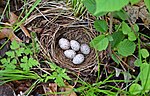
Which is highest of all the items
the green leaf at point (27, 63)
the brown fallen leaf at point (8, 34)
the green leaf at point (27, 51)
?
the brown fallen leaf at point (8, 34)

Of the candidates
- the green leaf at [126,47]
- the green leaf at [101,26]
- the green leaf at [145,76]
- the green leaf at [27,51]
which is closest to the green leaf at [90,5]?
the green leaf at [101,26]

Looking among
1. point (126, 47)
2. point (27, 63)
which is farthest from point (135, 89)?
point (27, 63)

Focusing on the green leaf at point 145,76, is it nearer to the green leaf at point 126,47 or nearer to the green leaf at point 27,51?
the green leaf at point 126,47

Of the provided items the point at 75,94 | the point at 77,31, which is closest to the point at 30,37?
the point at 77,31

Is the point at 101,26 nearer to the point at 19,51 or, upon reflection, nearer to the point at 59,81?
the point at 59,81

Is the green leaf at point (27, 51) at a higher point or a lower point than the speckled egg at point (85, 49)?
higher

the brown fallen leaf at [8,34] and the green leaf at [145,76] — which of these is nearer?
the green leaf at [145,76]

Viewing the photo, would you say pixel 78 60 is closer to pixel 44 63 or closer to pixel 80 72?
pixel 80 72
